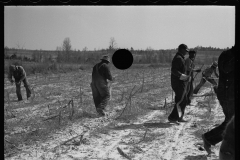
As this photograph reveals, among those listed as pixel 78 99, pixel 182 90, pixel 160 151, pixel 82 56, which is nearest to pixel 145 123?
pixel 160 151

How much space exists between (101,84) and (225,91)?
1933mm

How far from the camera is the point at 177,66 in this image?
396cm

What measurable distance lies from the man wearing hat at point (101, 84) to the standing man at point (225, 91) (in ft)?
5.30

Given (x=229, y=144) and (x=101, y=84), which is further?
(x=101, y=84)

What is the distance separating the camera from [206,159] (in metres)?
3.81

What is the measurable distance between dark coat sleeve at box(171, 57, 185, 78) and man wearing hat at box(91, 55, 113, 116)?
1.02 meters

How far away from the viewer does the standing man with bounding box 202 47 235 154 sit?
329 cm

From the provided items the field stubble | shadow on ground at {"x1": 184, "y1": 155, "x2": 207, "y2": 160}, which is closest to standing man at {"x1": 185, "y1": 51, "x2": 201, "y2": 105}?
the field stubble

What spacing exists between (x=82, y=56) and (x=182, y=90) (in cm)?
179

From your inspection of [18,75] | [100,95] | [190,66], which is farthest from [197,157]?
[18,75]

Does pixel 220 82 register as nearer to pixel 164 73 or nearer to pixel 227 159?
pixel 164 73

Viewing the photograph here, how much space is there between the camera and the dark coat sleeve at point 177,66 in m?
3.81

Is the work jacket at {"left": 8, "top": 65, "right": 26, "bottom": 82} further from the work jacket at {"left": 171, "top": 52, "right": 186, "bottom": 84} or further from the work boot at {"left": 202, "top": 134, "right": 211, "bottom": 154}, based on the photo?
the work boot at {"left": 202, "top": 134, "right": 211, "bottom": 154}

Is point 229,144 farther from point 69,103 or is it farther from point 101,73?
point 69,103
